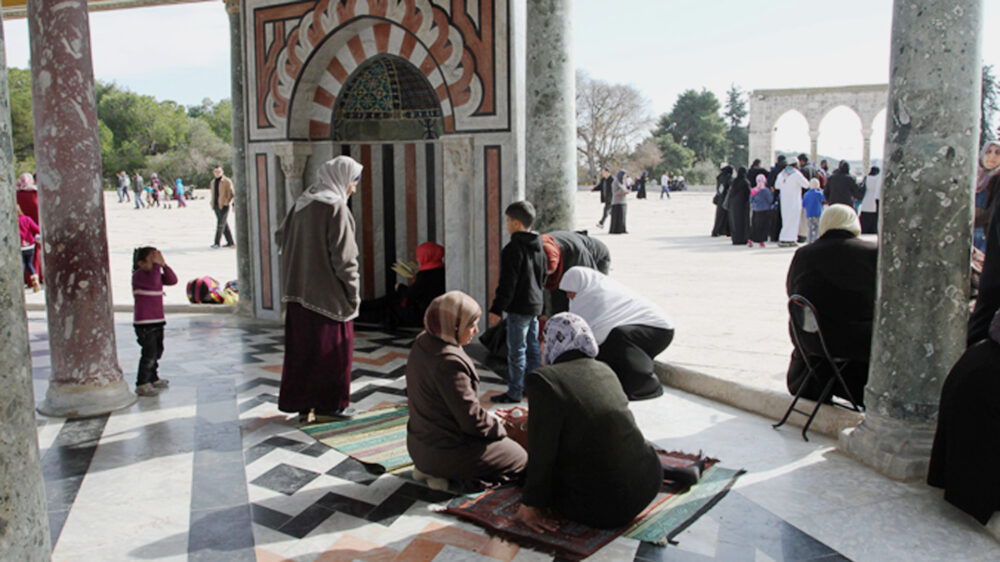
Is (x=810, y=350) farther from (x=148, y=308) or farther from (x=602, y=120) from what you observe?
(x=602, y=120)

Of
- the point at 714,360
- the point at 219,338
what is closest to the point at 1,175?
the point at 714,360

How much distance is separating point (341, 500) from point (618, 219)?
12.6 m

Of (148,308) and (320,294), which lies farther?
(148,308)

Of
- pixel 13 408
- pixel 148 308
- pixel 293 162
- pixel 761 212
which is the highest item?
pixel 293 162

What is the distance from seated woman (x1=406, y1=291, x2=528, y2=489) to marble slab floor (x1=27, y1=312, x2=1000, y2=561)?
0.18 m

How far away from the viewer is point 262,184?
25.6 feet

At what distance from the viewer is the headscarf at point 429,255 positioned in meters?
6.88

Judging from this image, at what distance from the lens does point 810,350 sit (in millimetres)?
4270

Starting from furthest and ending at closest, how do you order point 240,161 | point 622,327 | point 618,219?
point 618,219 → point 240,161 → point 622,327

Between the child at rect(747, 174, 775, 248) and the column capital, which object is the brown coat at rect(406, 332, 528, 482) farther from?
the child at rect(747, 174, 775, 248)

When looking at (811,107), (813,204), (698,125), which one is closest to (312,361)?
(813,204)

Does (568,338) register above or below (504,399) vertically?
above

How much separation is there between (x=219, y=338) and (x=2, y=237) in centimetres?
534

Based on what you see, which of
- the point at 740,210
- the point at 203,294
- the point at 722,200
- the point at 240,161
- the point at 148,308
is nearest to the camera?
the point at 148,308
